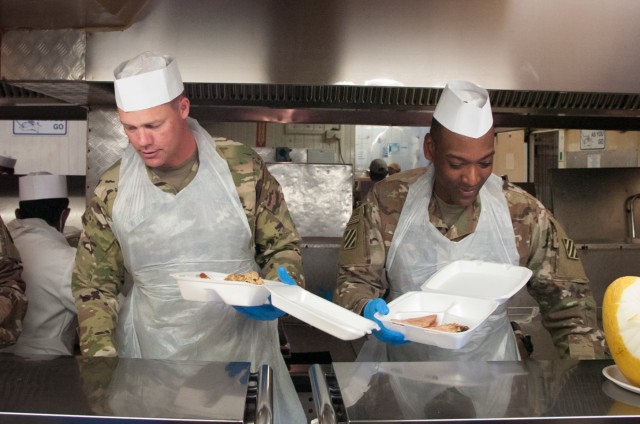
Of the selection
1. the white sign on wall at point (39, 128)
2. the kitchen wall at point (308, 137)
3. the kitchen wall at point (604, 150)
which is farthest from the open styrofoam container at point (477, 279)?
the kitchen wall at point (308, 137)

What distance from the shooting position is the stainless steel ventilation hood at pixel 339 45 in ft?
8.85

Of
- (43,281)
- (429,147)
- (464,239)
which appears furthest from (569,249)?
(43,281)

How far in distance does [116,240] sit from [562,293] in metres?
1.42

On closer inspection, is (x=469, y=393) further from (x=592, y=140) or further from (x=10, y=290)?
(x=592, y=140)

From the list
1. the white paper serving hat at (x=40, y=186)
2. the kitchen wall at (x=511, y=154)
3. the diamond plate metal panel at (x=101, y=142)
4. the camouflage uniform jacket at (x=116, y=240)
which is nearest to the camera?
the camouflage uniform jacket at (x=116, y=240)

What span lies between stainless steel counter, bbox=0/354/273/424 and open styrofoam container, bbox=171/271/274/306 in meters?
0.22

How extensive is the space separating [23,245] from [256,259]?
122 centimetres

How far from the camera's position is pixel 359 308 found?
1.79 metres

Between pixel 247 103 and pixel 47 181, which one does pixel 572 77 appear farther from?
pixel 47 181

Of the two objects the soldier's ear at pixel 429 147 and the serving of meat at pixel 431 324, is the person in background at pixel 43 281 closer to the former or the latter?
the soldier's ear at pixel 429 147

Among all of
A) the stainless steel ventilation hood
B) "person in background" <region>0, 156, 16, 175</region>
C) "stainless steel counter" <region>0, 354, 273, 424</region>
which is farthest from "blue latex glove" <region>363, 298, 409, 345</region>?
"person in background" <region>0, 156, 16, 175</region>

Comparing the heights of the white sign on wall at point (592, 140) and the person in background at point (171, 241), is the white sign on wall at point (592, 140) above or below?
above

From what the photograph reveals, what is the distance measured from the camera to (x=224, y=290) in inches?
57.7

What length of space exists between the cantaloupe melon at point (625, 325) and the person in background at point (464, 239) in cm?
71
